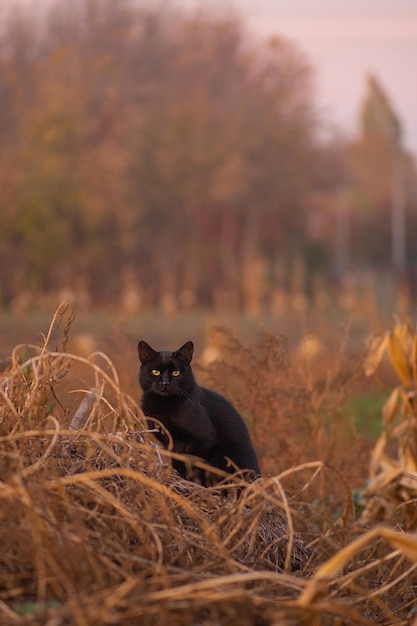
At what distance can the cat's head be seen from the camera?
4.06m

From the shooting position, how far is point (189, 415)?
13.0ft

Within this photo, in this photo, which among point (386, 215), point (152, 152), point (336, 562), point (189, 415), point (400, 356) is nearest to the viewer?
point (336, 562)

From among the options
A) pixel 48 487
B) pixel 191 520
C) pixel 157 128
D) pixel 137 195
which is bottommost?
pixel 191 520

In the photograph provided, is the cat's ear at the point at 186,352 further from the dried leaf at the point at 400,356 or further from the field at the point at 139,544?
the dried leaf at the point at 400,356

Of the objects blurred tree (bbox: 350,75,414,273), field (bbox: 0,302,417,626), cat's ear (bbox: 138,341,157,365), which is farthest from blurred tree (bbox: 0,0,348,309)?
field (bbox: 0,302,417,626)

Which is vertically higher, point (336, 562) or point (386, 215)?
point (386, 215)

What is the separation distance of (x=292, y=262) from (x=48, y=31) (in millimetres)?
12301

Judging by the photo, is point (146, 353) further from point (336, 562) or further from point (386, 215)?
point (386, 215)

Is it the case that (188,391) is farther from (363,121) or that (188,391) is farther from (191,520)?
(363,121)

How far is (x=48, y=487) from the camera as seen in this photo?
1929 millimetres

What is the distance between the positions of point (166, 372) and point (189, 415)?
0.24 metres

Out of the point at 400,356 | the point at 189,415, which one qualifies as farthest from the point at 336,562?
the point at 400,356

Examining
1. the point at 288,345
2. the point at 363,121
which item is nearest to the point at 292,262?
the point at 288,345

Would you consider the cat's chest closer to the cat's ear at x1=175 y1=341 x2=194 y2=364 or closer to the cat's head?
the cat's head
